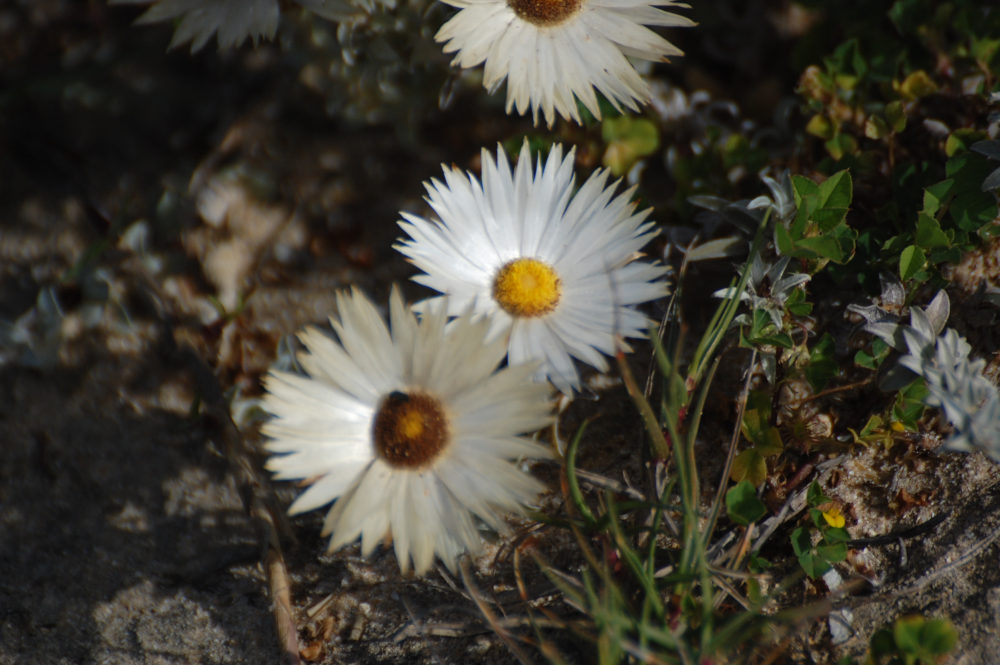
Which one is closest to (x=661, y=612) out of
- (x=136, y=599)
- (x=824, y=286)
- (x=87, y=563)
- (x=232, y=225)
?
(x=824, y=286)

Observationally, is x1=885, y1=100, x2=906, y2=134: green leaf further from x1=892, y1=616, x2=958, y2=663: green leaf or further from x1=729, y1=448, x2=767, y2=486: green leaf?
x1=892, y1=616, x2=958, y2=663: green leaf

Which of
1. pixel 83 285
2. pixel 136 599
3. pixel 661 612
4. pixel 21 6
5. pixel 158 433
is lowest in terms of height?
pixel 661 612

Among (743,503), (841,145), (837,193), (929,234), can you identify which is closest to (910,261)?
(929,234)

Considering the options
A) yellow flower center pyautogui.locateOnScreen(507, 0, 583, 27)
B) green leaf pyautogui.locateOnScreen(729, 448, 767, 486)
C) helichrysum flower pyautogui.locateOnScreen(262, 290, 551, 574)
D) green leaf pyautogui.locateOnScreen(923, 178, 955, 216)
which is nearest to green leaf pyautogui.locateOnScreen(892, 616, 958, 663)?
green leaf pyautogui.locateOnScreen(729, 448, 767, 486)

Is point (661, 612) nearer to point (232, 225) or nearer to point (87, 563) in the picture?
point (87, 563)

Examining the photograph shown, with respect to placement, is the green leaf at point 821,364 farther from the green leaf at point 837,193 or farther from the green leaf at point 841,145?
the green leaf at point 841,145

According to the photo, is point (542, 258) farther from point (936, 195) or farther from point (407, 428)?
point (936, 195)

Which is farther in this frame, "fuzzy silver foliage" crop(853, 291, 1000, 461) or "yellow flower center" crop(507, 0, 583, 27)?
"yellow flower center" crop(507, 0, 583, 27)
